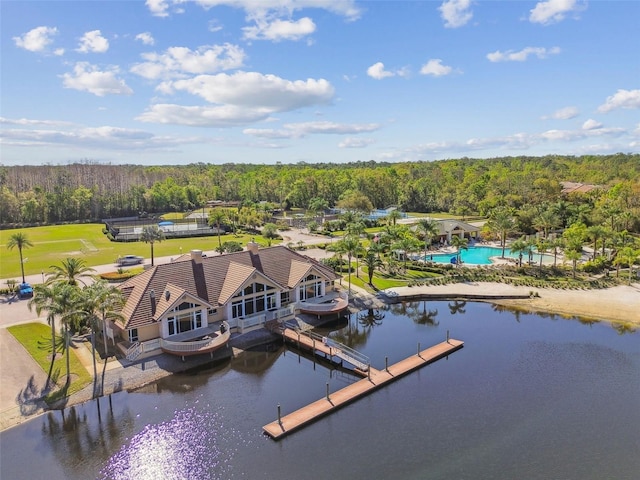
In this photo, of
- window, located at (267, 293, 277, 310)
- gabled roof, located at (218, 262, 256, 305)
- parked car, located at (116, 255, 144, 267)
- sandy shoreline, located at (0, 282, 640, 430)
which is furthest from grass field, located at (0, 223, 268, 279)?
sandy shoreline, located at (0, 282, 640, 430)

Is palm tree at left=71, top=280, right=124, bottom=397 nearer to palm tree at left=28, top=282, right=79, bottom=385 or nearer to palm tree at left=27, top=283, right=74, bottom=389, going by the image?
palm tree at left=28, top=282, right=79, bottom=385

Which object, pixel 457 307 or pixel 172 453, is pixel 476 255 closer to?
pixel 457 307

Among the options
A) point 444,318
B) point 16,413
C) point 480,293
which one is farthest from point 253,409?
point 480,293

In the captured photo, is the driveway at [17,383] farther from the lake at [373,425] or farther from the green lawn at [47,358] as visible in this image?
the lake at [373,425]

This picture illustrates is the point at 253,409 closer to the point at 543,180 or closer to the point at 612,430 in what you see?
the point at 612,430

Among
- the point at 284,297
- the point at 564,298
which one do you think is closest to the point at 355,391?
the point at 284,297
